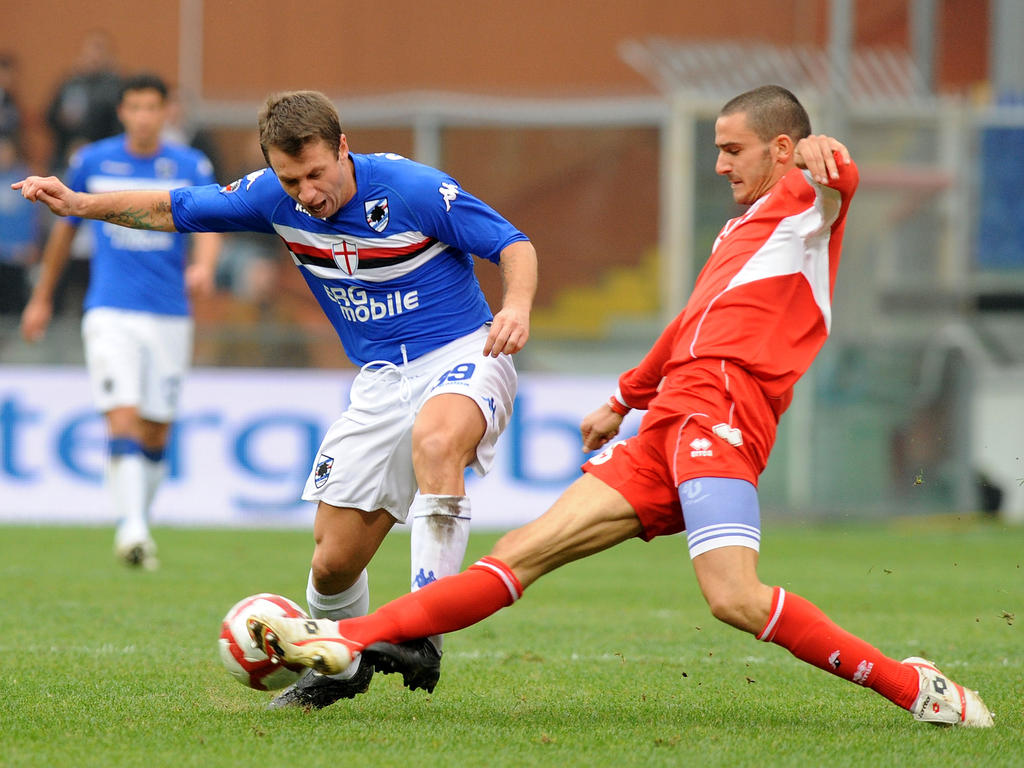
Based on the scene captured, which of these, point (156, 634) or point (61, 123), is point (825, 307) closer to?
point (156, 634)

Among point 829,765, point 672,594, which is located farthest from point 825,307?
point 672,594

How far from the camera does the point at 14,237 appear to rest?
14.3 m

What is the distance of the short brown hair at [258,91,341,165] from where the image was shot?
177 inches

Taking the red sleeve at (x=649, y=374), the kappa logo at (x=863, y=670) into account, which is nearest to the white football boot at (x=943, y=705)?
the kappa logo at (x=863, y=670)

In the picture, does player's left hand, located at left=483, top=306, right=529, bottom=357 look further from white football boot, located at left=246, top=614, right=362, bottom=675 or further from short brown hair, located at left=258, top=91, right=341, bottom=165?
white football boot, located at left=246, top=614, right=362, bottom=675

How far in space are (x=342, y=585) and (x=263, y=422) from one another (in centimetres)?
750

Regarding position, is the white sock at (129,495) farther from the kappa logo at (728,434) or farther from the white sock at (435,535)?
the kappa logo at (728,434)

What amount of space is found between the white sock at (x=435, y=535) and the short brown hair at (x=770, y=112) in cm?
141

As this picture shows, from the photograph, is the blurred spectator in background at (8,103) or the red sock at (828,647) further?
the blurred spectator in background at (8,103)

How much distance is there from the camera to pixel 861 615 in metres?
7.30

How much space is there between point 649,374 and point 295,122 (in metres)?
1.30

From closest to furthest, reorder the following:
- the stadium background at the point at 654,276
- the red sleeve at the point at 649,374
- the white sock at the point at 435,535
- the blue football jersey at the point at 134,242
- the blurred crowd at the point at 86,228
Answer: the white sock at the point at 435,535
the red sleeve at the point at 649,374
the blue football jersey at the point at 134,242
the stadium background at the point at 654,276
the blurred crowd at the point at 86,228

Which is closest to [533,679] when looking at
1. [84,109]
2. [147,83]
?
[147,83]

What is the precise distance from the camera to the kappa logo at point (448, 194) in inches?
191
